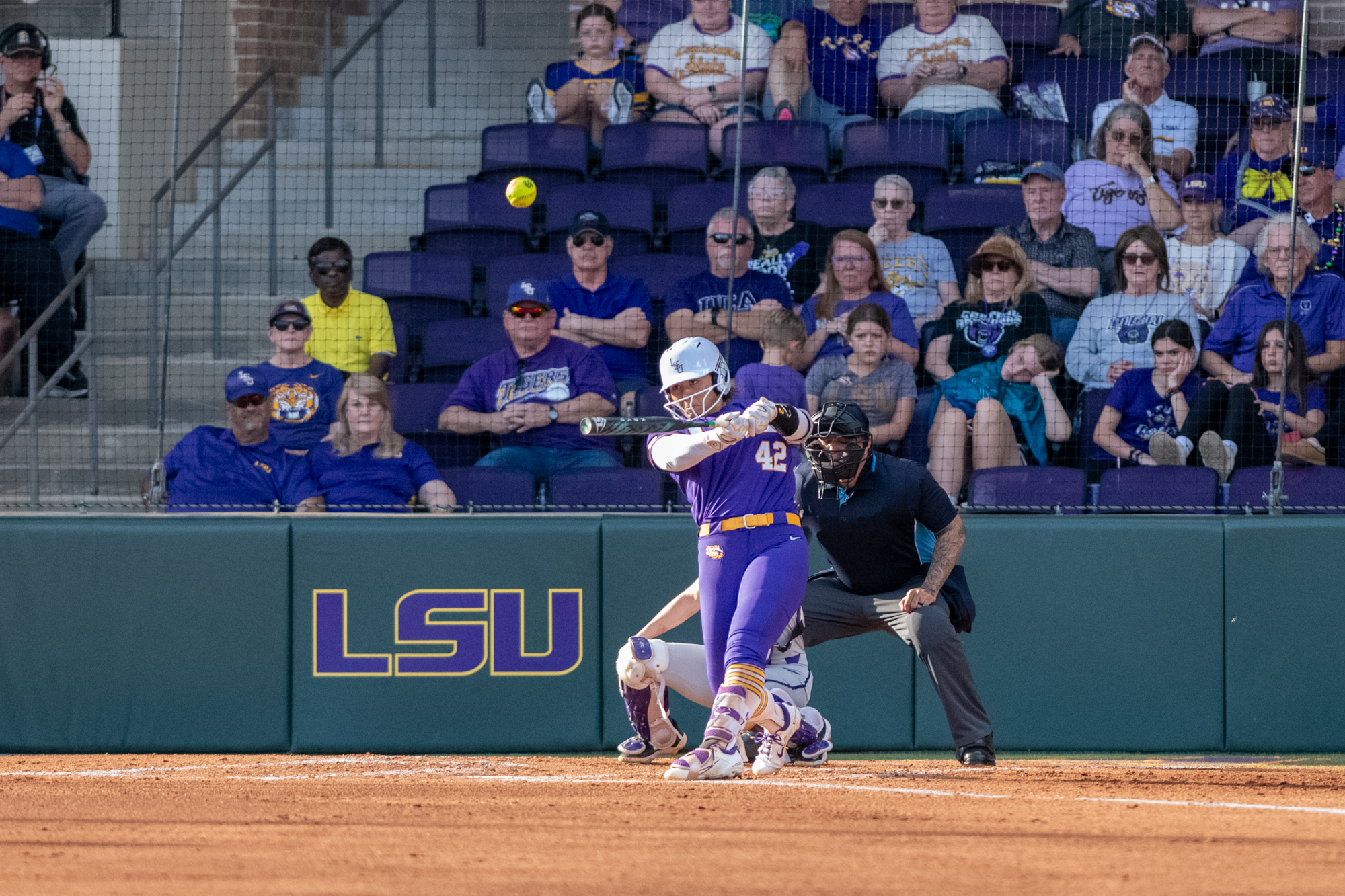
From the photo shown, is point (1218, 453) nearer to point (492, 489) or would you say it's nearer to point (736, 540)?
point (736, 540)

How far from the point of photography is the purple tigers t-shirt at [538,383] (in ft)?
25.8

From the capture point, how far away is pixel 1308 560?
7.45 m

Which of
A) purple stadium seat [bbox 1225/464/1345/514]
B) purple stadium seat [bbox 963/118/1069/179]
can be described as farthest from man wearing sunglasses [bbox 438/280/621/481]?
purple stadium seat [bbox 1225/464/1345/514]

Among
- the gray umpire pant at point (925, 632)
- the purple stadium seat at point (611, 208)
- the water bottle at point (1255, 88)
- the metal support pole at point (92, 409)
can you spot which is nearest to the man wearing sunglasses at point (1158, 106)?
the water bottle at point (1255, 88)

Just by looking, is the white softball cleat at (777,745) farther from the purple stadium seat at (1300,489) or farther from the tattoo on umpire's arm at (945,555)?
the purple stadium seat at (1300,489)

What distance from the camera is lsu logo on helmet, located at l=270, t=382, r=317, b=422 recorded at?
8031mm

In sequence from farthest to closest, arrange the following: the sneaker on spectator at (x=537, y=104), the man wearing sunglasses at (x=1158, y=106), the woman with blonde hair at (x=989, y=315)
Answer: the sneaker on spectator at (x=537, y=104) < the man wearing sunglasses at (x=1158, y=106) < the woman with blonde hair at (x=989, y=315)

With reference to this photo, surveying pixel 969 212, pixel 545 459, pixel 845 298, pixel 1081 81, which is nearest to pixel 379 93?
pixel 545 459

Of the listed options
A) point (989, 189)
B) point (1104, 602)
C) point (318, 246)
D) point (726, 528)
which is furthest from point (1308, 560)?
point (318, 246)

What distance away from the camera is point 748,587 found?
566 cm

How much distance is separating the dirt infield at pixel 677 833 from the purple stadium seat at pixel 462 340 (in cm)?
275

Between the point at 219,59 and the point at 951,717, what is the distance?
22.4 ft

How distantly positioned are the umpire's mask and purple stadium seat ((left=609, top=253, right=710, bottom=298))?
7.80 feet

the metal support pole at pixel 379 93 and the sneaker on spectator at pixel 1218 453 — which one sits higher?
the metal support pole at pixel 379 93
